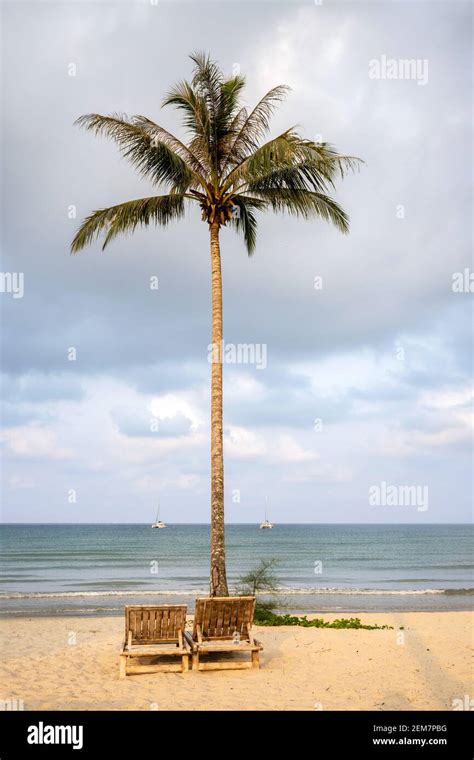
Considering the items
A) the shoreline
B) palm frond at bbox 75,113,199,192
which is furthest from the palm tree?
the shoreline

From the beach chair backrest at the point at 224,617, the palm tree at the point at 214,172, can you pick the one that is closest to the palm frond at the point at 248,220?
the palm tree at the point at 214,172

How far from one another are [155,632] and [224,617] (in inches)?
41.2

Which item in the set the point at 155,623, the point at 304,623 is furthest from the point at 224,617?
the point at 304,623

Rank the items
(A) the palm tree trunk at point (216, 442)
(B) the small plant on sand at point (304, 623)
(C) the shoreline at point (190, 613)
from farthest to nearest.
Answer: (C) the shoreline at point (190, 613)
(B) the small plant on sand at point (304, 623)
(A) the palm tree trunk at point (216, 442)

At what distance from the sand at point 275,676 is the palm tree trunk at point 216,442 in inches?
57.7

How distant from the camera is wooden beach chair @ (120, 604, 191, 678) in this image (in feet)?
28.9

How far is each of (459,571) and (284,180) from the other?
3282 cm

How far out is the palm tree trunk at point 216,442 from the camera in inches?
477

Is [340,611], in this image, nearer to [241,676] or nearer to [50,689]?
[241,676]

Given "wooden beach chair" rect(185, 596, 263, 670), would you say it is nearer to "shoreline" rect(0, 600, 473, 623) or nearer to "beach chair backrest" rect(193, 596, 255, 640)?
"beach chair backrest" rect(193, 596, 255, 640)

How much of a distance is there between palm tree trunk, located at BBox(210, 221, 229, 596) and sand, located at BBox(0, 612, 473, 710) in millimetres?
1465

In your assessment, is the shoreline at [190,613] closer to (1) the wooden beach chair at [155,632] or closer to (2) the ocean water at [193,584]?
(2) the ocean water at [193,584]

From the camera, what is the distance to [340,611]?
757 inches
